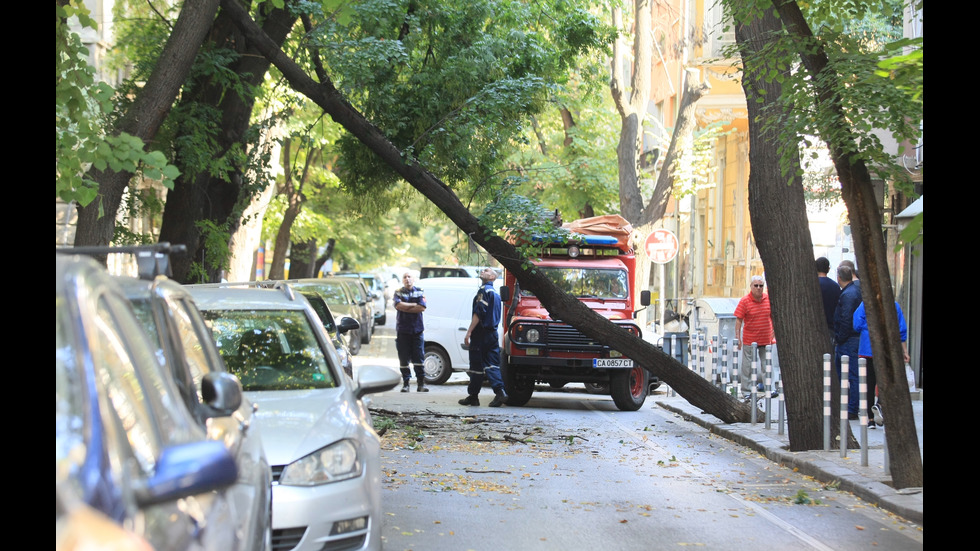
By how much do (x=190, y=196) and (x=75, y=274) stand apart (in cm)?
1479

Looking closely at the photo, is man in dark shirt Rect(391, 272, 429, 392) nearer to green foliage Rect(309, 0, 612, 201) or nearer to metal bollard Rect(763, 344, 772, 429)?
green foliage Rect(309, 0, 612, 201)

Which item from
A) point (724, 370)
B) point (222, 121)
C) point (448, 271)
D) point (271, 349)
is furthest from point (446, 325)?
point (448, 271)

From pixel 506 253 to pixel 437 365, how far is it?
7.13 metres

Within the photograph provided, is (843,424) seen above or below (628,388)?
above

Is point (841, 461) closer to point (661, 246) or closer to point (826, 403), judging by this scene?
point (826, 403)

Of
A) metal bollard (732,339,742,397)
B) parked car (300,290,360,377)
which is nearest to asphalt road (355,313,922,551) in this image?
parked car (300,290,360,377)

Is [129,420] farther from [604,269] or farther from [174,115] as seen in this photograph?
[604,269]

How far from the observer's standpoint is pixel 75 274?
274 centimetres

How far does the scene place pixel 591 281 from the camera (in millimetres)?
18641

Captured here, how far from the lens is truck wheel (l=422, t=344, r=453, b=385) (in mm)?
21406

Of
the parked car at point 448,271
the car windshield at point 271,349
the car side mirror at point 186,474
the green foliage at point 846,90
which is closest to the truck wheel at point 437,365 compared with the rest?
the green foliage at point 846,90

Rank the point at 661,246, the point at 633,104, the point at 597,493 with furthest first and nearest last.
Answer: the point at 633,104, the point at 661,246, the point at 597,493

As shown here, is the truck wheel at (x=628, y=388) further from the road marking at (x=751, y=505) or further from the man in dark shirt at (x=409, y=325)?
the man in dark shirt at (x=409, y=325)
